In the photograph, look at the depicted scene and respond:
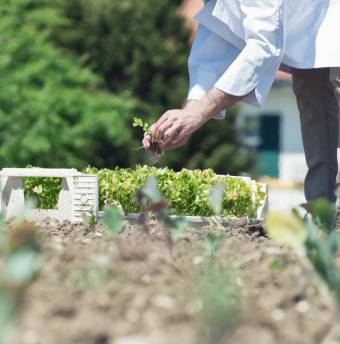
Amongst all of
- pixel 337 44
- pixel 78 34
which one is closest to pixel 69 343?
pixel 337 44

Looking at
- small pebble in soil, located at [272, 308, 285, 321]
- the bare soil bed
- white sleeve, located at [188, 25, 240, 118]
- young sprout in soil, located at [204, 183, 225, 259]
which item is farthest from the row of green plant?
small pebble in soil, located at [272, 308, 285, 321]

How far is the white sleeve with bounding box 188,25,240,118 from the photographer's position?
16.1ft

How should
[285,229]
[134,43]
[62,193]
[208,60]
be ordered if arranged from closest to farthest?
[285,229] < [62,193] < [208,60] < [134,43]

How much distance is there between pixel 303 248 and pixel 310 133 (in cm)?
303

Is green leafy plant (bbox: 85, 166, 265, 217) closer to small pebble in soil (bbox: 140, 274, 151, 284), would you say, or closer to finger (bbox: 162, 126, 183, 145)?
finger (bbox: 162, 126, 183, 145)

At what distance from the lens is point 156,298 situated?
6.37ft

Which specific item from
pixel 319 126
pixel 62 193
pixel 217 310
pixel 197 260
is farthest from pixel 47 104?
pixel 217 310

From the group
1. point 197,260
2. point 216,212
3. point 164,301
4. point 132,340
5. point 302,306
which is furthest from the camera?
point 216,212

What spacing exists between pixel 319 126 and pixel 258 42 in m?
1.15

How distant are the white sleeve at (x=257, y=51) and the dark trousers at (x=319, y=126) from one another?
0.85 meters

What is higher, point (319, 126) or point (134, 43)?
point (319, 126)

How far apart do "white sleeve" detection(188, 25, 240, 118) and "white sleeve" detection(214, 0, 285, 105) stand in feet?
1.73

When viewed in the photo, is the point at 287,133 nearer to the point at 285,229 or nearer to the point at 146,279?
the point at 285,229

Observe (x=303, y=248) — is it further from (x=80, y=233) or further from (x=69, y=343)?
(x=80, y=233)
